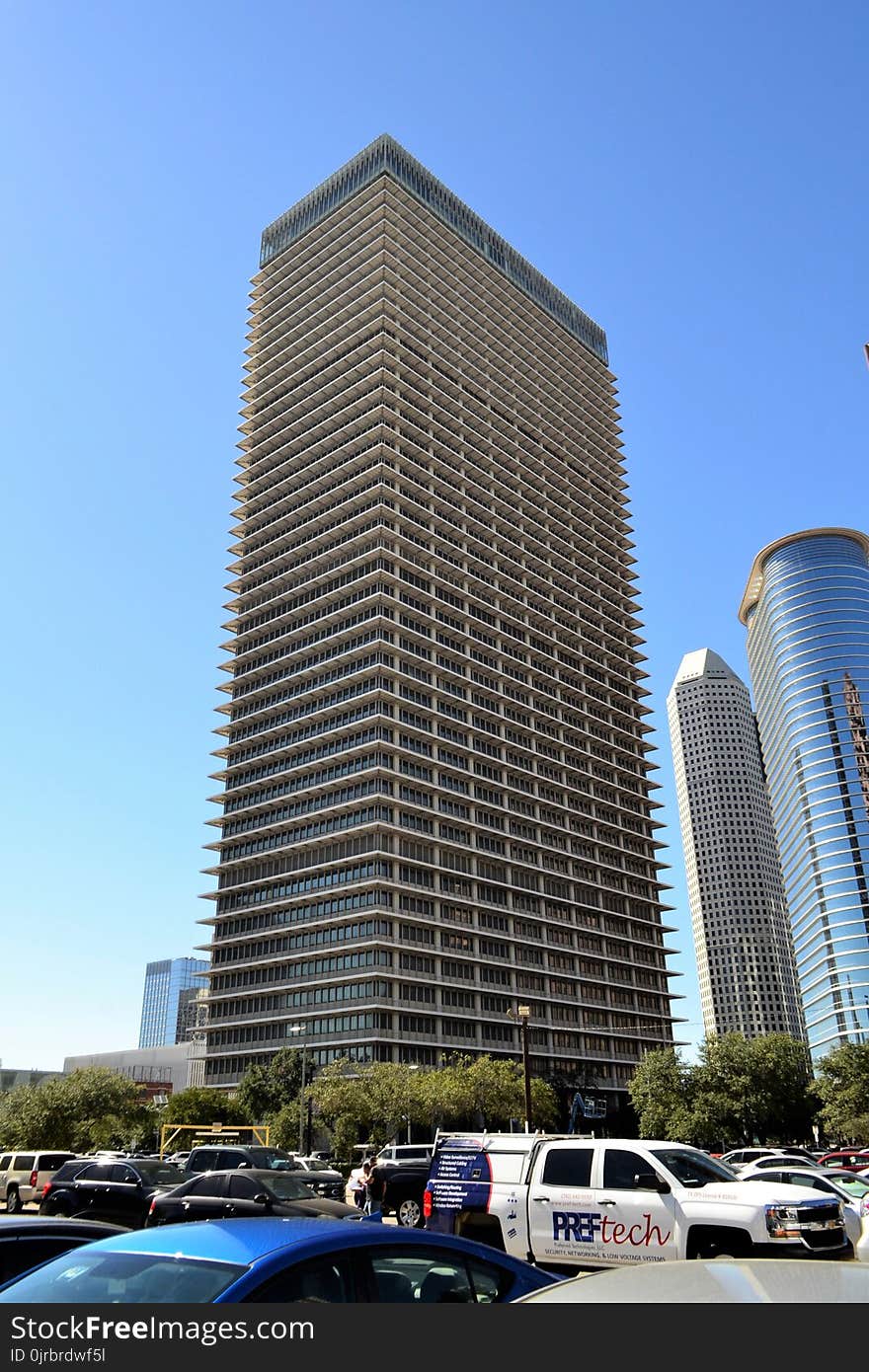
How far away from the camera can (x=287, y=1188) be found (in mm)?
19047

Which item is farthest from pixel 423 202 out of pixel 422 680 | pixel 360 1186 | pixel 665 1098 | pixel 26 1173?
pixel 360 1186

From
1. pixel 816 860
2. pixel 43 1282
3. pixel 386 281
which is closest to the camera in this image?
pixel 43 1282

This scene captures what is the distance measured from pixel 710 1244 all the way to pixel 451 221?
461 feet

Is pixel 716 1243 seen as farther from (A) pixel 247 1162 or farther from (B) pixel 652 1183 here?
(A) pixel 247 1162

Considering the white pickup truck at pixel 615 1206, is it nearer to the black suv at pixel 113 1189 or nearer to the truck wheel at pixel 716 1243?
the truck wheel at pixel 716 1243

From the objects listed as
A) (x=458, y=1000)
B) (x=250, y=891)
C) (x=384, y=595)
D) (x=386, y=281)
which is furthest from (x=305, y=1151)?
(x=386, y=281)

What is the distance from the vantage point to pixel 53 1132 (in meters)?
71.1

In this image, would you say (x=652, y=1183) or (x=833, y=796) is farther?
(x=833, y=796)

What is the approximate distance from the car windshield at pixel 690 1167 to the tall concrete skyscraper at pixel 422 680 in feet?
246

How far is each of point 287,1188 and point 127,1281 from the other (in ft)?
51.1

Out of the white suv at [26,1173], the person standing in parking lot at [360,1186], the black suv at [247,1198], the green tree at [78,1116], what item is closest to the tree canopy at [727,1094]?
the green tree at [78,1116]

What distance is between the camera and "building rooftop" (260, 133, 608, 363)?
12662cm

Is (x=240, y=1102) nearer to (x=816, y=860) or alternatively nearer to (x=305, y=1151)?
(x=305, y=1151)

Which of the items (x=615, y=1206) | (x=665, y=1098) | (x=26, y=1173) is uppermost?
(x=665, y=1098)
